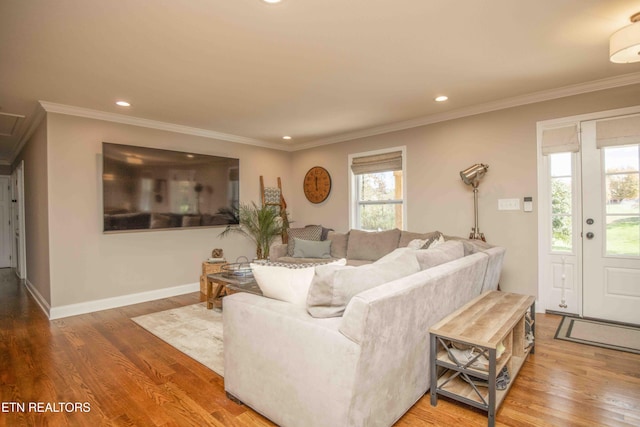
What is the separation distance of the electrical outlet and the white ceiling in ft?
3.71

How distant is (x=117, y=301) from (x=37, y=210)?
1621 millimetres

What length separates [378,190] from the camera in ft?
17.0

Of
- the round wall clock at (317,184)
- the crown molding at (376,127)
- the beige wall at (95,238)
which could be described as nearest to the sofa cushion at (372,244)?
the round wall clock at (317,184)

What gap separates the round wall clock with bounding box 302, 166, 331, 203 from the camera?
5.71 m

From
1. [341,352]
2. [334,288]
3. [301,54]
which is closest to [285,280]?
[334,288]

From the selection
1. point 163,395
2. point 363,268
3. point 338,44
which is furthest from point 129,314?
point 338,44

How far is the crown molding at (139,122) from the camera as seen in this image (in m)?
3.71

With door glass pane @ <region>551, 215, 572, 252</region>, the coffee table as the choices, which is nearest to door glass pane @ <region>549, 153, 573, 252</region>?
door glass pane @ <region>551, 215, 572, 252</region>

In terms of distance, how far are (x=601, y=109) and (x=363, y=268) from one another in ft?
10.8

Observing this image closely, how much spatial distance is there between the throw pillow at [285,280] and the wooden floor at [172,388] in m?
0.71

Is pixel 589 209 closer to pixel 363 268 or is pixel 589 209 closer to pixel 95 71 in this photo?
pixel 363 268

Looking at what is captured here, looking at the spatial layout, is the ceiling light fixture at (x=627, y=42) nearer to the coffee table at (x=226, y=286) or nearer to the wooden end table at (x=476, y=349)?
the wooden end table at (x=476, y=349)

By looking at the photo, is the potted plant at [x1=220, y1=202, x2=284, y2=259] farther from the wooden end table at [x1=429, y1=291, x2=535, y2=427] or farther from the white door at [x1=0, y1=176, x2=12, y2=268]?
the white door at [x1=0, y1=176, x2=12, y2=268]

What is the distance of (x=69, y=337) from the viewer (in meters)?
3.16
